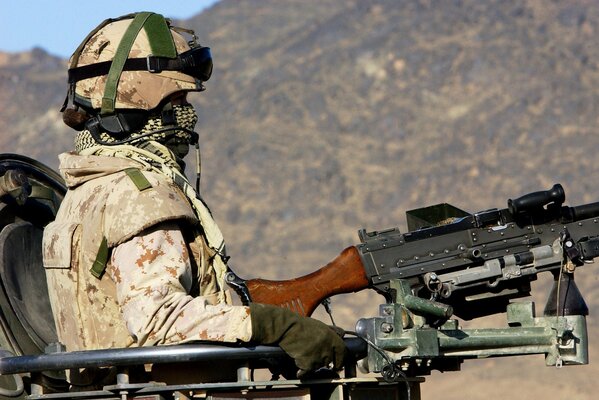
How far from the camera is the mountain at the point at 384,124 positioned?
36531mm

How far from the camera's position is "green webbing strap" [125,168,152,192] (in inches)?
156

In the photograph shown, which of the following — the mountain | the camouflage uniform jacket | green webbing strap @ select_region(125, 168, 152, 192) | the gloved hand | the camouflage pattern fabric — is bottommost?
the gloved hand

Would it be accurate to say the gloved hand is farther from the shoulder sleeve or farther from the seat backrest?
the seat backrest

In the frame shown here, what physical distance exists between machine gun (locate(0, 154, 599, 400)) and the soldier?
0.12m

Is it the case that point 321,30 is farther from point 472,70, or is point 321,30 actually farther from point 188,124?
point 188,124

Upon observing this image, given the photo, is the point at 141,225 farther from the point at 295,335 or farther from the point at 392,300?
the point at 392,300

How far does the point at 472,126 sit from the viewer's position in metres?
39.4

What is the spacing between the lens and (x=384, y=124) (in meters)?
40.7

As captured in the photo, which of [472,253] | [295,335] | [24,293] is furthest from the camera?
[472,253]

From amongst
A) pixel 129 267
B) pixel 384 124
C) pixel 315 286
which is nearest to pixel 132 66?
pixel 129 267

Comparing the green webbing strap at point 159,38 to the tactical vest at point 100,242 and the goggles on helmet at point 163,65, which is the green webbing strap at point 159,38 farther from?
the tactical vest at point 100,242

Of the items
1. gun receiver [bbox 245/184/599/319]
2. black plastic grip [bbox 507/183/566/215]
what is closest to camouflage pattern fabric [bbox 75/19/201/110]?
gun receiver [bbox 245/184/599/319]

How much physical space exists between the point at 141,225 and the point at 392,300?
1.21 meters

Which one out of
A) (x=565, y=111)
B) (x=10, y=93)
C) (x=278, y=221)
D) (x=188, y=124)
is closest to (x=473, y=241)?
(x=188, y=124)
